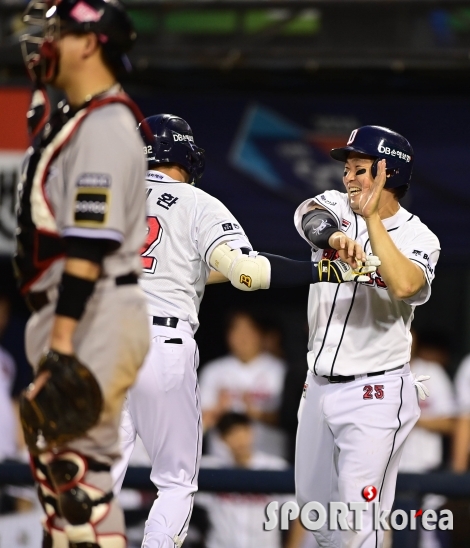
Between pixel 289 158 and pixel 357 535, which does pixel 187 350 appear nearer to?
pixel 357 535

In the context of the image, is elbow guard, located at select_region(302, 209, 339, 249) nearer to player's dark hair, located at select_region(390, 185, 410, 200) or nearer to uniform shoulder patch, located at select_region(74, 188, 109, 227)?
player's dark hair, located at select_region(390, 185, 410, 200)

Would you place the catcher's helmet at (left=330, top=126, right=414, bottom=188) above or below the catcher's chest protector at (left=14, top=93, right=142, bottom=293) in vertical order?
below

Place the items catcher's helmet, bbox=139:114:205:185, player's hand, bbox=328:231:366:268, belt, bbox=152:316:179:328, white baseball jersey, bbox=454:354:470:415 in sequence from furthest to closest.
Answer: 1. white baseball jersey, bbox=454:354:470:415
2. catcher's helmet, bbox=139:114:205:185
3. belt, bbox=152:316:179:328
4. player's hand, bbox=328:231:366:268

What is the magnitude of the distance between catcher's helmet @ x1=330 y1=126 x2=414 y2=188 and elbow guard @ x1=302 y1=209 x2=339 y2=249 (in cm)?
26

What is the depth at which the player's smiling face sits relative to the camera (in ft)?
14.2

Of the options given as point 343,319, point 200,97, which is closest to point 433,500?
point 343,319

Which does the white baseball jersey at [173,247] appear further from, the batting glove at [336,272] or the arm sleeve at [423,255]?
the arm sleeve at [423,255]

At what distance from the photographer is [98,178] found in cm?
296

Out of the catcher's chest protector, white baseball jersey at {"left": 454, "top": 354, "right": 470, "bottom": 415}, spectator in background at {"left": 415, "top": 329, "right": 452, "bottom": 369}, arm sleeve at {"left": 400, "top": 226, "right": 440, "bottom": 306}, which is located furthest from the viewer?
spectator in background at {"left": 415, "top": 329, "right": 452, "bottom": 369}

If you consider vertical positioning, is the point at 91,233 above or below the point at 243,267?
above

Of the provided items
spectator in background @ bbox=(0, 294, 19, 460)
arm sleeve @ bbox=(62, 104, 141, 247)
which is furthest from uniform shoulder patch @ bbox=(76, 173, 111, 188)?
spectator in background @ bbox=(0, 294, 19, 460)

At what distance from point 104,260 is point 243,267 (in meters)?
1.13

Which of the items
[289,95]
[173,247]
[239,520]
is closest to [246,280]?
[173,247]

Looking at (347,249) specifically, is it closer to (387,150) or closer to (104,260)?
(387,150)
